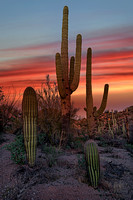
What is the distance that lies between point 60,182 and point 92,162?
2.90ft

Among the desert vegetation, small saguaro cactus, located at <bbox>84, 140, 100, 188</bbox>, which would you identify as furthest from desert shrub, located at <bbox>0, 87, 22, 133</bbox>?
small saguaro cactus, located at <bbox>84, 140, 100, 188</bbox>

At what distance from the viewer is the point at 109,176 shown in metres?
6.08

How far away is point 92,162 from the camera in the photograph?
17.3ft

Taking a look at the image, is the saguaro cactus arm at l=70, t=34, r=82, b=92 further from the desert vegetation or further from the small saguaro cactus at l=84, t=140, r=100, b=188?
the small saguaro cactus at l=84, t=140, r=100, b=188

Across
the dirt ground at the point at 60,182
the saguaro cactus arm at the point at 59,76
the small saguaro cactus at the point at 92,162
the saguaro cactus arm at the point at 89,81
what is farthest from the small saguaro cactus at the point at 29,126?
the saguaro cactus arm at the point at 89,81

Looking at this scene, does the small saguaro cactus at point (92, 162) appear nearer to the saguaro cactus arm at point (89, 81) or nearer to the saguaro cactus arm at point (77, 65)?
the saguaro cactus arm at point (77, 65)

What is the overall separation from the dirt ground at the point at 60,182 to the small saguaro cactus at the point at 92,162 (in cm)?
18

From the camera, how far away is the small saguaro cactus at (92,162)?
17.2ft

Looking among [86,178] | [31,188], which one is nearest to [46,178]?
[31,188]

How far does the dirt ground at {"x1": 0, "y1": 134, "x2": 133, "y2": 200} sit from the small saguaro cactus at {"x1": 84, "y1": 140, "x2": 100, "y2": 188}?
0.60 ft

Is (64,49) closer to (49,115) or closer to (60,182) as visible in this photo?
(49,115)

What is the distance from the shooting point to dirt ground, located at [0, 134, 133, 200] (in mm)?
4691

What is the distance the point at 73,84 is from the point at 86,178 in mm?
5687

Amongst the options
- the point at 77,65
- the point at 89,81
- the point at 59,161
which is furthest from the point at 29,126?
the point at 89,81
